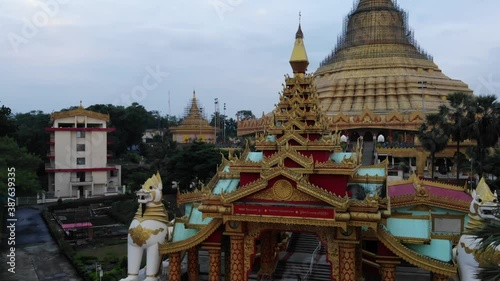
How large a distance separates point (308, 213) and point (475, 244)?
5050 mm

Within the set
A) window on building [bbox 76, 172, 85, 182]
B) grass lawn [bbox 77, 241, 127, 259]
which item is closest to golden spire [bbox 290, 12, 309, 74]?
grass lawn [bbox 77, 241, 127, 259]

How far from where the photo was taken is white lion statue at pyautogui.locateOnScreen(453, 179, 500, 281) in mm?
13375

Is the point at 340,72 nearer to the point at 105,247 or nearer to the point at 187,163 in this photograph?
the point at 187,163

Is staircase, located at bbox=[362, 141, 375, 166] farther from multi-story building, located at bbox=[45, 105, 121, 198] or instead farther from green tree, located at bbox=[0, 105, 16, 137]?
green tree, located at bbox=[0, 105, 16, 137]

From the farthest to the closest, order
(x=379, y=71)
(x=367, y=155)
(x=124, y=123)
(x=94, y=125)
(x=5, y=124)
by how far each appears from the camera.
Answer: (x=124, y=123), (x=379, y=71), (x=94, y=125), (x=5, y=124), (x=367, y=155)

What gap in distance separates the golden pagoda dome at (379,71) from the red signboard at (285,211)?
41342 mm

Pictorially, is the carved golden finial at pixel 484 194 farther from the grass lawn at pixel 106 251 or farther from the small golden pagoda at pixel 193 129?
the small golden pagoda at pixel 193 129

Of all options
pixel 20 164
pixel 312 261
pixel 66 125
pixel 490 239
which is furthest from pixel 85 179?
pixel 490 239

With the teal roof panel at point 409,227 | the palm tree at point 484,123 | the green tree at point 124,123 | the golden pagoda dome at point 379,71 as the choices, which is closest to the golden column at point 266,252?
the teal roof panel at point 409,227

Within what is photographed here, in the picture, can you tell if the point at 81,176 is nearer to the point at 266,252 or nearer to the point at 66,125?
the point at 66,125

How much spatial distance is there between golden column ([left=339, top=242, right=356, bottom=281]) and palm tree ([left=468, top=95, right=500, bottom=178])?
57.5 ft

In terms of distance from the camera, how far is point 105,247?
28.1 m

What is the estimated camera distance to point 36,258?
24.8 meters

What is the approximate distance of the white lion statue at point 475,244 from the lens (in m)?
13.4
